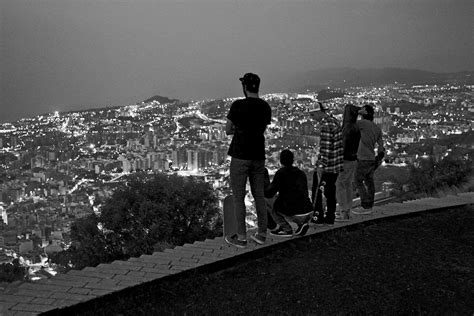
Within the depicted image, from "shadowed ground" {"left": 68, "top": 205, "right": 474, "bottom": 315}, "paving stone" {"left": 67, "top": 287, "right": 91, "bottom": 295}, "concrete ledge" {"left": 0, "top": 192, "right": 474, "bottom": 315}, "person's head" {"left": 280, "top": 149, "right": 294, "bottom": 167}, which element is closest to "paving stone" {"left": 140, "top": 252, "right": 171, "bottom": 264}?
"concrete ledge" {"left": 0, "top": 192, "right": 474, "bottom": 315}

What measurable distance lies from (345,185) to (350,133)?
728 mm

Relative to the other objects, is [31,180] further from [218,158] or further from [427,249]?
[427,249]

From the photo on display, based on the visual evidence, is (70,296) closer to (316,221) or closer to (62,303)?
(62,303)

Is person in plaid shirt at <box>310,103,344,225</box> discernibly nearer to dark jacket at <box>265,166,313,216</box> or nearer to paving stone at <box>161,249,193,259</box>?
dark jacket at <box>265,166,313,216</box>

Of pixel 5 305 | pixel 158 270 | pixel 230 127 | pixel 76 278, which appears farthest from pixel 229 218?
pixel 5 305

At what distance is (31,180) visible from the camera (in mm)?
17891

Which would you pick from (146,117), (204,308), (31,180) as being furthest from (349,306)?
(146,117)

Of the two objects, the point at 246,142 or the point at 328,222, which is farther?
the point at 328,222

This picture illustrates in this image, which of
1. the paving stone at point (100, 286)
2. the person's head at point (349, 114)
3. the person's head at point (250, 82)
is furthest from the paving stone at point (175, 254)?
the person's head at point (349, 114)

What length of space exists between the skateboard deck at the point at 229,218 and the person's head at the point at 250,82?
1.38 m

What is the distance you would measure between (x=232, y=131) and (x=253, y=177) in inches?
22.8

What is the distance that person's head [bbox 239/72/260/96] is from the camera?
5.43m

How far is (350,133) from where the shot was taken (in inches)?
274

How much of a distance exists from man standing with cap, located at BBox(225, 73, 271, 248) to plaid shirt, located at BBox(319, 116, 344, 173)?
124cm
